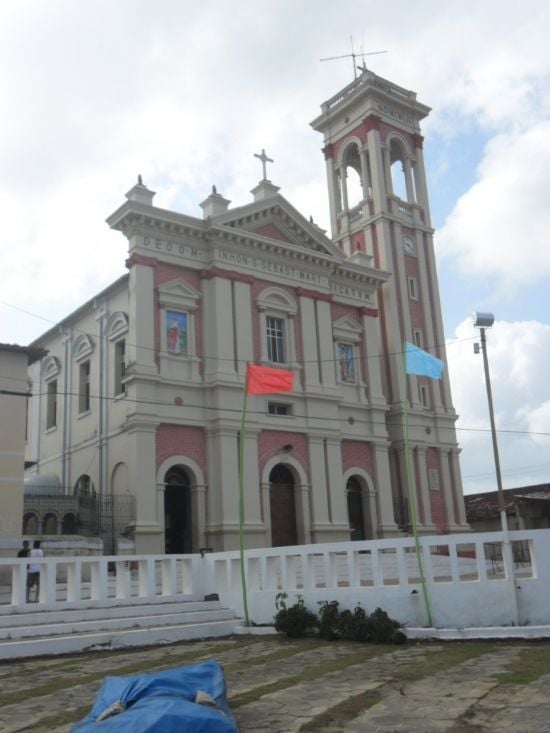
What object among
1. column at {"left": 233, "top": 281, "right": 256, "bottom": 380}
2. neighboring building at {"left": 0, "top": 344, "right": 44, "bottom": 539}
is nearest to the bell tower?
column at {"left": 233, "top": 281, "right": 256, "bottom": 380}

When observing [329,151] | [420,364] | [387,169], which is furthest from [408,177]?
[420,364]

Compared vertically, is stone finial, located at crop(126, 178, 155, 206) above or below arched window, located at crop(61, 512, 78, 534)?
above

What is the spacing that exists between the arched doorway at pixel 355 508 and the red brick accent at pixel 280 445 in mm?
2843

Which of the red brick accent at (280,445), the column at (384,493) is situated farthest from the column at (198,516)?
the column at (384,493)

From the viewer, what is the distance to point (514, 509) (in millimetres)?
33094

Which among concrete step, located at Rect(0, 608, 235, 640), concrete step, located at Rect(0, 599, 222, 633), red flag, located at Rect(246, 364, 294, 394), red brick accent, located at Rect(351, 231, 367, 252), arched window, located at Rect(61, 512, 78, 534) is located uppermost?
red brick accent, located at Rect(351, 231, 367, 252)

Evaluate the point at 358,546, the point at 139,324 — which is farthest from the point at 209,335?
the point at 358,546

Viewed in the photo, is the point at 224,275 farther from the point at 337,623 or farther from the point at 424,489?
the point at 337,623

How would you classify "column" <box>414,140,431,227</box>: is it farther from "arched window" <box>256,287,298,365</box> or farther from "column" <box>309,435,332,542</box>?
"column" <box>309,435,332,542</box>

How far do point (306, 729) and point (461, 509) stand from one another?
28097mm

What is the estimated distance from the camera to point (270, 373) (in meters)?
16.2

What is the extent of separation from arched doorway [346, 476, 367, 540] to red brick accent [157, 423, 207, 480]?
6934mm

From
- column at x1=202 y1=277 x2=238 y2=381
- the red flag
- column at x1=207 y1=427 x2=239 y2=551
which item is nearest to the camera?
the red flag

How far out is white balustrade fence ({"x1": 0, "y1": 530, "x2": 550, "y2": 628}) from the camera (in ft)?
36.3
